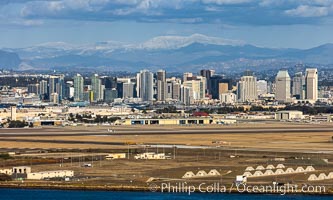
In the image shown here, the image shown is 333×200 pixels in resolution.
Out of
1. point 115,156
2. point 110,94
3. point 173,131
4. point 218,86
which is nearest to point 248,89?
point 218,86

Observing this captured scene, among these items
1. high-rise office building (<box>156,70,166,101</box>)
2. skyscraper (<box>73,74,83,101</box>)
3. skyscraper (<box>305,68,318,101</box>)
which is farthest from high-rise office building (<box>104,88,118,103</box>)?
skyscraper (<box>305,68,318,101</box>)

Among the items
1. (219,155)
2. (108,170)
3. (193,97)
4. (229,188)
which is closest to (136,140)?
(219,155)

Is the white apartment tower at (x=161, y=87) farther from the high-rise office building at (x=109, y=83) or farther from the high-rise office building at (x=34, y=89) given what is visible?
the high-rise office building at (x=34, y=89)

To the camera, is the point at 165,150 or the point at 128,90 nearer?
the point at 165,150

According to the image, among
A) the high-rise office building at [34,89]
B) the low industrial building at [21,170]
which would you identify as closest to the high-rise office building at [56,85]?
the high-rise office building at [34,89]

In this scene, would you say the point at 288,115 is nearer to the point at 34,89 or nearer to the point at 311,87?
the point at 311,87

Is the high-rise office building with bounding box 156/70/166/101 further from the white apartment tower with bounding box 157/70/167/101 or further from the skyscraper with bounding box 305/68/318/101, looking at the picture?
the skyscraper with bounding box 305/68/318/101

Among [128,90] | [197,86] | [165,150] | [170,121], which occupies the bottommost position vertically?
[170,121]
